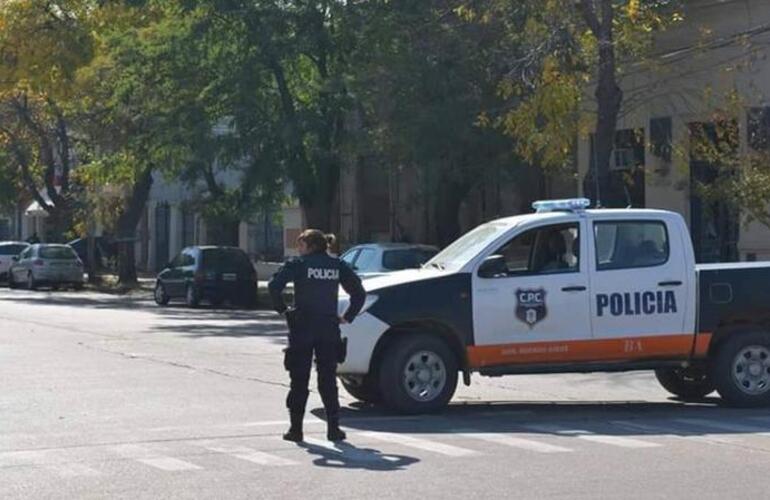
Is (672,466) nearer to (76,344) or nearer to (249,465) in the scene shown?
(249,465)

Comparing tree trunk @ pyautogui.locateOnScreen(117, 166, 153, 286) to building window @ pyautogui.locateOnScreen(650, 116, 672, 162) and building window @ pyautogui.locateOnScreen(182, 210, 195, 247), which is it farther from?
building window @ pyautogui.locateOnScreen(650, 116, 672, 162)

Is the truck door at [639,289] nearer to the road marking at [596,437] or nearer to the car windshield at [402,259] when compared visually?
the road marking at [596,437]

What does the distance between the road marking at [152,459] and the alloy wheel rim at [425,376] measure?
300 cm

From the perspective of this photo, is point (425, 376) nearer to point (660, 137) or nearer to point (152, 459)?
point (152, 459)

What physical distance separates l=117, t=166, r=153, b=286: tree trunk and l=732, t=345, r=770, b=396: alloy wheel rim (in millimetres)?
31090

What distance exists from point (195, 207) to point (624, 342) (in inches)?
1046

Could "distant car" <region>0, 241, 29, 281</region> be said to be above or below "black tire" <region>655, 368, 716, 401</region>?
above

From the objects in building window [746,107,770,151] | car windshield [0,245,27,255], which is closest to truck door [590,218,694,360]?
building window [746,107,770,151]

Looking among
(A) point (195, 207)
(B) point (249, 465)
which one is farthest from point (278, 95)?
(B) point (249, 465)

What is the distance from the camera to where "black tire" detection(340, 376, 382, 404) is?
547 inches

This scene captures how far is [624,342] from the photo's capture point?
1415 cm

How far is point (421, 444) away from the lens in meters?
11.9

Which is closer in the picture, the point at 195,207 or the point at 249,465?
the point at 249,465

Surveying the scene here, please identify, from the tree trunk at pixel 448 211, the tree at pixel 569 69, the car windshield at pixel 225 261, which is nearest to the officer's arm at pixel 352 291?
the tree at pixel 569 69
